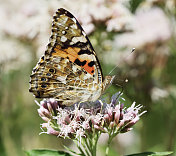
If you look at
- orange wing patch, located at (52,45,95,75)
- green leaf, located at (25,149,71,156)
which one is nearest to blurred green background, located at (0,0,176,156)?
orange wing patch, located at (52,45,95,75)

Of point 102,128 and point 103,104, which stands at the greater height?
point 103,104

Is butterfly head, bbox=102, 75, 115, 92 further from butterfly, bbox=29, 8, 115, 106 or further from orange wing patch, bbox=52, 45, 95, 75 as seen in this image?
orange wing patch, bbox=52, 45, 95, 75

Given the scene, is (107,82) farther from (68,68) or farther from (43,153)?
(43,153)

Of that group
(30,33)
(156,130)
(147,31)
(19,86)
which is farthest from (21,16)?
(156,130)

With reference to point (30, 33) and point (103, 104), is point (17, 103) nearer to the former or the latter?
point (30, 33)

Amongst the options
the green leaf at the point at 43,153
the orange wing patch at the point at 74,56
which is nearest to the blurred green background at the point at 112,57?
the orange wing patch at the point at 74,56

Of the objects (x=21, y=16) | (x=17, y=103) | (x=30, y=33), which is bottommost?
(x=17, y=103)

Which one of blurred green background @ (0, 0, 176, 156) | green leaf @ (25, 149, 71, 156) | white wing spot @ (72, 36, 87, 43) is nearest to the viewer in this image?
green leaf @ (25, 149, 71, 156)
